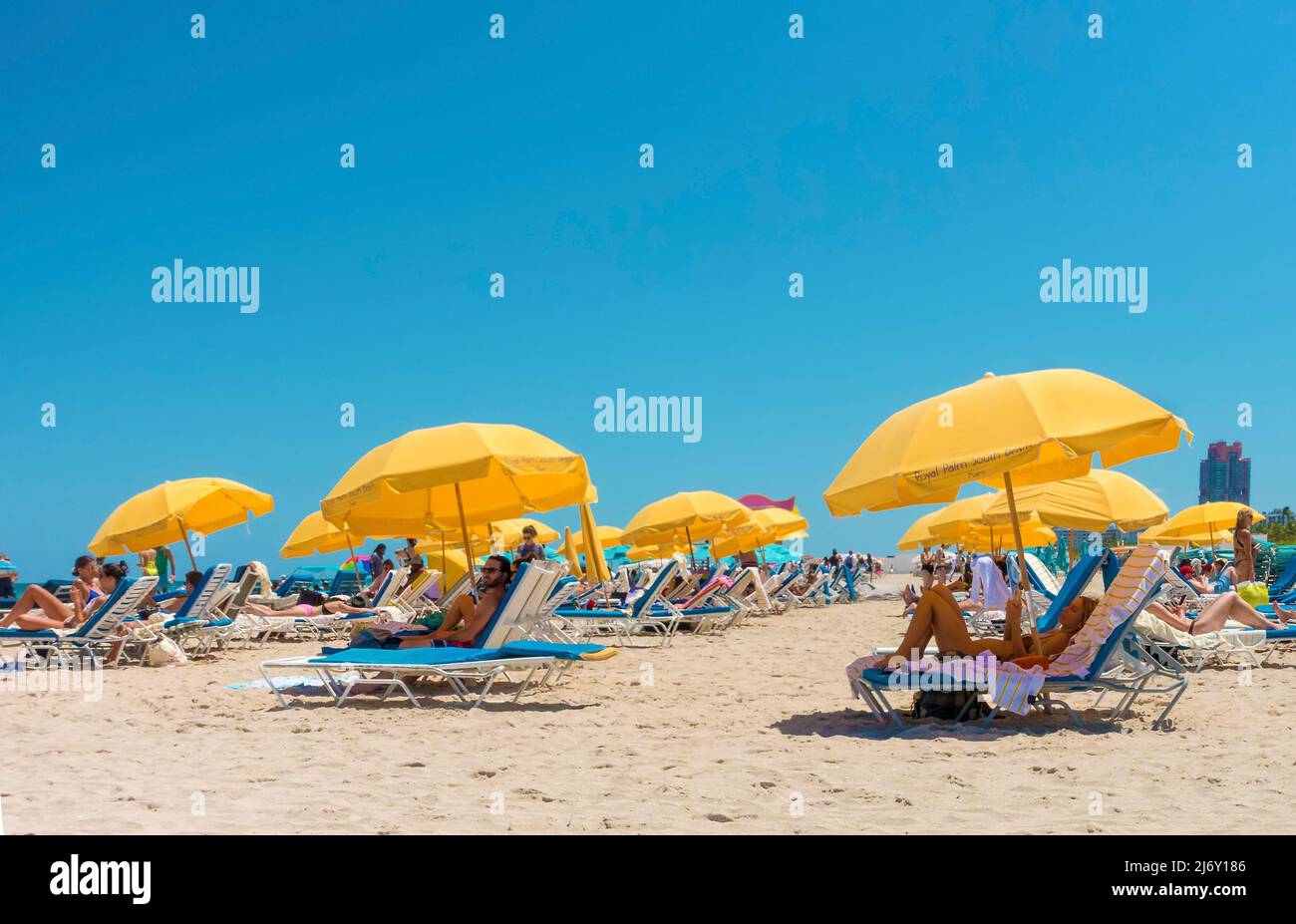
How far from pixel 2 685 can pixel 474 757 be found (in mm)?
5208

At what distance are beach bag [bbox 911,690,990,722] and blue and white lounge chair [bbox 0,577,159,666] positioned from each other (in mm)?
6704

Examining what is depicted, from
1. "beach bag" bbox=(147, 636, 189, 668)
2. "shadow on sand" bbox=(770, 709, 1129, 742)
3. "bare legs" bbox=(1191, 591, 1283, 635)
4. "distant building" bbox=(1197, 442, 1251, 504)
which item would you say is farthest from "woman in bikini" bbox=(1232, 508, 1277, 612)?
"distant building" bbox=(1197, 442, 1251, 504)

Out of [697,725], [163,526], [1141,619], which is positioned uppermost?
[163,526]

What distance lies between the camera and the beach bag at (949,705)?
252 inches

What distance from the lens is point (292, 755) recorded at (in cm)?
557

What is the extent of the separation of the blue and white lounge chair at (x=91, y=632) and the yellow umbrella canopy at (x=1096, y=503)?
8769 millimetres

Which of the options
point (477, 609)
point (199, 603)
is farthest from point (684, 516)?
point (477, 609)

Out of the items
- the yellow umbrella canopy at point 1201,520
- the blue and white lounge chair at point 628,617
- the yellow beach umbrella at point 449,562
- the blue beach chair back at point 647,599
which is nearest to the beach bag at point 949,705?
the blue and white lounge chair at point 628,617

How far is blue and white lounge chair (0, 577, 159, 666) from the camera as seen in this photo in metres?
9.81

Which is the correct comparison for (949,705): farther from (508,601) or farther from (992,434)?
(508,601)
